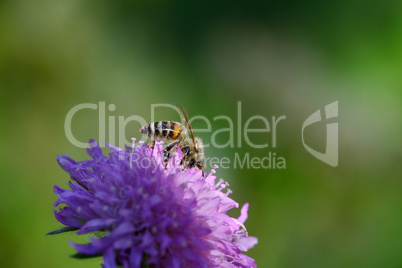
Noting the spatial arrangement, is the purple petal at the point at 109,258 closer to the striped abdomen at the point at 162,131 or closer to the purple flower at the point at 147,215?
the purple flower at the point at 147,215

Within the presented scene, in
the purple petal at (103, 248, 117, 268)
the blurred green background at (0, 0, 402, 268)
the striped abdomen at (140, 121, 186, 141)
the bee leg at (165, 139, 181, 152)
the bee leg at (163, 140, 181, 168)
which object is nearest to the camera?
the purple petal at (103, 248, 117, 268)

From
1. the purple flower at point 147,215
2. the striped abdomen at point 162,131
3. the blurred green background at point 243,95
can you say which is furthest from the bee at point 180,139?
the blurred green background at point 243,95

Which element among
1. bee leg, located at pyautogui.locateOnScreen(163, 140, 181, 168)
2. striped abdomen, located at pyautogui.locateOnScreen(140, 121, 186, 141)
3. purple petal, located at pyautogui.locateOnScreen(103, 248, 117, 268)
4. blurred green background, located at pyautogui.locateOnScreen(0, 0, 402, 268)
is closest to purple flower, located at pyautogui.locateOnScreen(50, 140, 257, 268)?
purple petal, located at pyautogui.locateOnScreen(103, 248, 117, 268)

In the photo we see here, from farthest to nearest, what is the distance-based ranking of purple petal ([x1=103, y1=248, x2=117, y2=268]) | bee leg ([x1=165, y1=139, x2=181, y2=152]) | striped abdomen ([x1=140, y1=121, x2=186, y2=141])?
striped abdomen ([x1=140, y1=121, x2=186, y2=141]) < bee leg ([x1=165, y1=139, x2=181, y2=152]) < purple petal ([x1=103, y1=248, x2=117, y2=268])

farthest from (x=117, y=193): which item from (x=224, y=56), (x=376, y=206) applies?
(x=224, y=56)

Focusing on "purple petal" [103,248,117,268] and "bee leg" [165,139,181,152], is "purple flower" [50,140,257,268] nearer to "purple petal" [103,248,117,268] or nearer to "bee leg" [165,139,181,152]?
"purple petal" [103,248,117,268]
